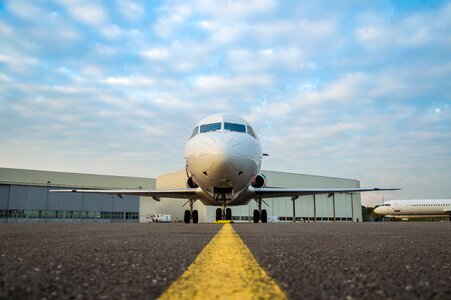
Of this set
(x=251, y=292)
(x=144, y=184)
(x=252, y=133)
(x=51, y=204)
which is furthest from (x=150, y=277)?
(x=144, y=184)

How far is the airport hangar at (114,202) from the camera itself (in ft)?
163

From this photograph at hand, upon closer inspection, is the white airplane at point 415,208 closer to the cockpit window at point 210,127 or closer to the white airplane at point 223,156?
the white airplane at point 223,156

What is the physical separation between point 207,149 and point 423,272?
29.7ft

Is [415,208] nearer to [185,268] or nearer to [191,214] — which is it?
[191,214]

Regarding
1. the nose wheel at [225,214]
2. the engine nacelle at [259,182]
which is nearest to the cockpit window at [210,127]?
the nose wheel at [225,214]

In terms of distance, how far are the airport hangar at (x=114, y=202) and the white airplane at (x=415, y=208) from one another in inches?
255

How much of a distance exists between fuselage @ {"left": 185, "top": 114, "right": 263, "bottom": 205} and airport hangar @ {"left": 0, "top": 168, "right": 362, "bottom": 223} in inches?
1398

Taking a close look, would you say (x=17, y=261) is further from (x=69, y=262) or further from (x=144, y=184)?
(x=144, y=184)

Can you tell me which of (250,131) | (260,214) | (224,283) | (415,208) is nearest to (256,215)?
(260,214)

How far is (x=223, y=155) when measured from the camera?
1092cm

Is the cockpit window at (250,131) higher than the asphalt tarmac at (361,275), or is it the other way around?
the cockpit window at (250,131)

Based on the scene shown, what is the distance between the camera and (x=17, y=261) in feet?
9.04

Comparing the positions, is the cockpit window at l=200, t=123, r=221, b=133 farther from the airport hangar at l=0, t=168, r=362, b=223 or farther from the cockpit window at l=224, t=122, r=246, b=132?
the airport hangar at l=0, t=168, r=362, b=223

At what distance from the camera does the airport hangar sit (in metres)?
49.7
